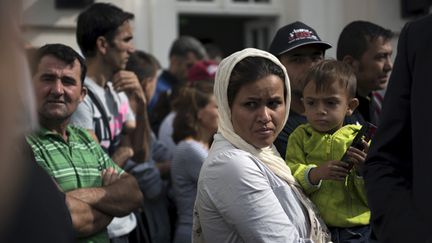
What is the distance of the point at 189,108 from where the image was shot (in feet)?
19.1

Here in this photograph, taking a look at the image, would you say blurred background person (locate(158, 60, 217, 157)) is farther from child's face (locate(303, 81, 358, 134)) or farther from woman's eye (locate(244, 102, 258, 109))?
woman's eye (locate(244, 102, 258, 109))

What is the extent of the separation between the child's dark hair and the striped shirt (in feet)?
3.62

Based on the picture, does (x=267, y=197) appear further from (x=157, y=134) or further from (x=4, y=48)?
(x=157, y=134)

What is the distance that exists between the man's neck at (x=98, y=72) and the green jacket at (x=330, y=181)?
1.77 meters

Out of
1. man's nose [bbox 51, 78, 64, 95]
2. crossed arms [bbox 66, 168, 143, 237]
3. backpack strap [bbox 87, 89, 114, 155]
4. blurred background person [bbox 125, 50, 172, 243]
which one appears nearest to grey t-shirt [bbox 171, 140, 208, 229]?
blurred background person [bbox 125, 50, 172, 243]


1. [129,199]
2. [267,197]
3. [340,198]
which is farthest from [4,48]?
[129,199]

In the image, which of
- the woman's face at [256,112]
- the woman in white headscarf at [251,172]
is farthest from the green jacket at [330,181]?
the woman's face at [256,112]

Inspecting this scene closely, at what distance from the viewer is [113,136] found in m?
5.09

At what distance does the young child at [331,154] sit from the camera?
3.55 metres

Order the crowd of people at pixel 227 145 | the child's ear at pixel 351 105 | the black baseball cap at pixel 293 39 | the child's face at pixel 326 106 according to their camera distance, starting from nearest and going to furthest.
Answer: the crowd of people at pixel 227 145 → the child's face at pixel 326 106 → the child's ear at pixel 351 105 → the black baseball cap at pixel 293 39

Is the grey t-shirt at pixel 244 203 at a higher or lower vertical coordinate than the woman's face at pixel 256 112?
lower

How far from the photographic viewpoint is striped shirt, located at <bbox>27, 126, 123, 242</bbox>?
13.0 feet

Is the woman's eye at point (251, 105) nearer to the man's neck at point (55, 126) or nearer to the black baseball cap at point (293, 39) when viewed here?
the black baseball cap at point (293, 39)

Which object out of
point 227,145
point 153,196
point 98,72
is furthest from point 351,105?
point 153,196
